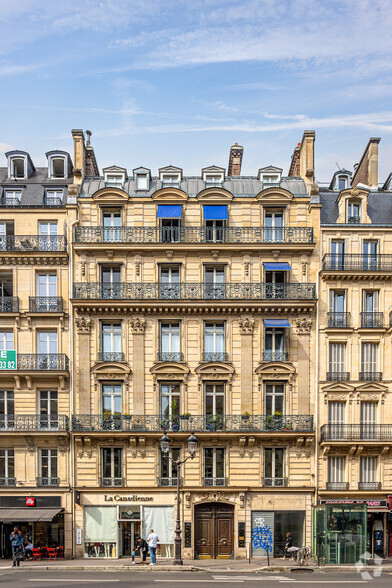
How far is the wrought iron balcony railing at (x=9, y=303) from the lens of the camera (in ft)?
112

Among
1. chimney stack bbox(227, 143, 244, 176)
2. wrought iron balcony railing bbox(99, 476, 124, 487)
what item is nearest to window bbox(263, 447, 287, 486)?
wrought iron balcony railing bbox(99, 476, 124, 487)

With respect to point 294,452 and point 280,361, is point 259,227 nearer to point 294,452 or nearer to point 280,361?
point 280,361

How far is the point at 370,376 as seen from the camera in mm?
34000

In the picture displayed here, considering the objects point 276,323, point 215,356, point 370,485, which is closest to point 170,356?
point 215,356

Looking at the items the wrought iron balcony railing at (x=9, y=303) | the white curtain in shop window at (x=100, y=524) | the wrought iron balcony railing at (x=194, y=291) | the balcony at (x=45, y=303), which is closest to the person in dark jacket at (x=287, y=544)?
the white curtain in shop window at (x=100, y=524)

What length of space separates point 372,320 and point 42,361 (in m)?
17.7

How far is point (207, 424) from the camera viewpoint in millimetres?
33375

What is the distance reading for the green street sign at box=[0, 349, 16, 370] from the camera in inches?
1321

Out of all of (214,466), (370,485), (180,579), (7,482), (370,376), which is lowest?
(180,579)

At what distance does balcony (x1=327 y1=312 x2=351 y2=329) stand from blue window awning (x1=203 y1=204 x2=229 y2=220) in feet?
25.2

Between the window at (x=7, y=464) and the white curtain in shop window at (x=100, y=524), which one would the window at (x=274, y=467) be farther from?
the window at (x=7, y=464)

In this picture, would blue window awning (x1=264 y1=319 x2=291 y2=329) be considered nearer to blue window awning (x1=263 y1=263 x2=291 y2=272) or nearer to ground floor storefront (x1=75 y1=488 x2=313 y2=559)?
blue window awning (x1=263 y1=263 x2=291 y2=272)

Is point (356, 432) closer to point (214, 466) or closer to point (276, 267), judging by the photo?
point (214, 466)

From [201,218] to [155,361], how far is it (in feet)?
26.6
